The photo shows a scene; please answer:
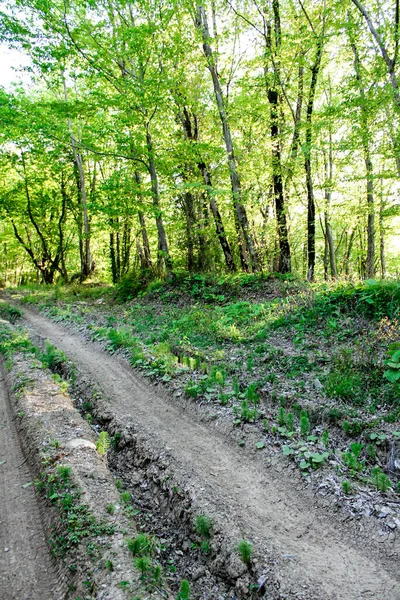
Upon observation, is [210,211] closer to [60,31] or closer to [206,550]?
[60,31]

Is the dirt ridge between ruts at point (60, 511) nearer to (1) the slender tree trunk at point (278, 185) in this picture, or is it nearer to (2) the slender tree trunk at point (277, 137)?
(1) the slender tree trunk at point (278, 185)

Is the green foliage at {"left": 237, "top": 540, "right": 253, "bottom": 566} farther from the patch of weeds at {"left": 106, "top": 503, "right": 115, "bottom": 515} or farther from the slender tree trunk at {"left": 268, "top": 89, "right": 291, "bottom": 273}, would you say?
the slender tree trunk at {"left": 268, "top": 89, "right": 291, "bottom": 273}

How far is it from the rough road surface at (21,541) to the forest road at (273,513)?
193 centimetres

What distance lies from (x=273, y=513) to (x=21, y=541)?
3026 millimetres

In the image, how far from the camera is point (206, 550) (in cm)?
408

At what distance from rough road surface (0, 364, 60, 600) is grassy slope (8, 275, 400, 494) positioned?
324cm

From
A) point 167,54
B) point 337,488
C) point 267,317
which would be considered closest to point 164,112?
point 167,54

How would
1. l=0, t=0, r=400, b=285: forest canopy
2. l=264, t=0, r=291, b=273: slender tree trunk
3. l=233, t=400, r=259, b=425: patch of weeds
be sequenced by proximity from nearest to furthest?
l=233, t=400, r=259, b=425: patch of weeds < l=0, t=0, r=400, b=285: forest canopy < l=264, t=0, r=291, b=273: slender tree trunk

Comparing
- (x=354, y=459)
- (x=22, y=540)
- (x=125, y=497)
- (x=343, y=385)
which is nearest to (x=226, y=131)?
(x=343, y=385)

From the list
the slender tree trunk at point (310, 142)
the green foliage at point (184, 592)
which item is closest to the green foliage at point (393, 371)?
the green foliage at point (184, 592)

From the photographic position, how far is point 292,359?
26.3 feet

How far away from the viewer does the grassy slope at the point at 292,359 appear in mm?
5438

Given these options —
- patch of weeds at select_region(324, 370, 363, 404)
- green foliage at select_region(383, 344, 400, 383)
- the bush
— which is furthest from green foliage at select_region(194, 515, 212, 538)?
the bush

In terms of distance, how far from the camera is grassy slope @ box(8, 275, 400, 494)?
17.8ft
